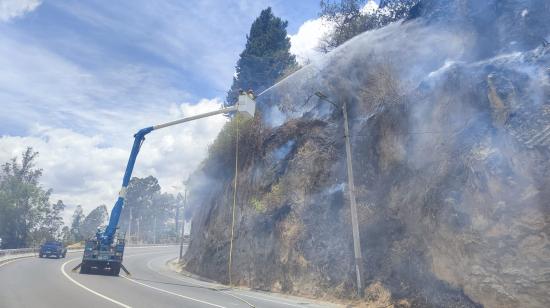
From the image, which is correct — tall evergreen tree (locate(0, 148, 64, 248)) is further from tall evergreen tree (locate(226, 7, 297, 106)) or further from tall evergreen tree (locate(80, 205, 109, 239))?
tall evergreen tree (locate(80, 205, 109, 239))

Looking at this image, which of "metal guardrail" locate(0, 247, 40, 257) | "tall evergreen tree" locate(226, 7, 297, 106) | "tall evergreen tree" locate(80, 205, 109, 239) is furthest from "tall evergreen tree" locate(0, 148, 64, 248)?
"tall evergreen tree" locate(80, 205, 109, 239)

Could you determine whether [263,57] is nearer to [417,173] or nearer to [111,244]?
[111,244]

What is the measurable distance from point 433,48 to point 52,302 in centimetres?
1856

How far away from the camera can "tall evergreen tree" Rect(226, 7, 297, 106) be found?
4153 centimetres

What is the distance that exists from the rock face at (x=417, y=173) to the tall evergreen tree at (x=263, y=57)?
15.3 m

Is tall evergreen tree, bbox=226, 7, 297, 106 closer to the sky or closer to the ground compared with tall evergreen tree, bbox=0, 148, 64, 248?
closer to the sky

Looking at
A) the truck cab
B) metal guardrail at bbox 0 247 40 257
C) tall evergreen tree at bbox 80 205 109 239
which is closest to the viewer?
the truck cab

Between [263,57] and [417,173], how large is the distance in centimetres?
2852

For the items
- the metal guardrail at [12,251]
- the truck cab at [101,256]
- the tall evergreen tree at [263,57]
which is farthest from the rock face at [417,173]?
the metal guardrail at [12,251]

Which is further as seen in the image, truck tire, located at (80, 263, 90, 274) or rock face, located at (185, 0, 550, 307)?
truck tire, located at (80, 263, 90, 274)

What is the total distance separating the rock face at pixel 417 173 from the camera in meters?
12.6

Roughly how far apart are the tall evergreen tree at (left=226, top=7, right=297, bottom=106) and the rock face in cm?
1528

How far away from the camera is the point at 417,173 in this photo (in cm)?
1614

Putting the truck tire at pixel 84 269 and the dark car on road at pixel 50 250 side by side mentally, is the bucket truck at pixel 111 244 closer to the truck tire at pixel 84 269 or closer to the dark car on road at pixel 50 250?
the truck tire at pixel 84 269
